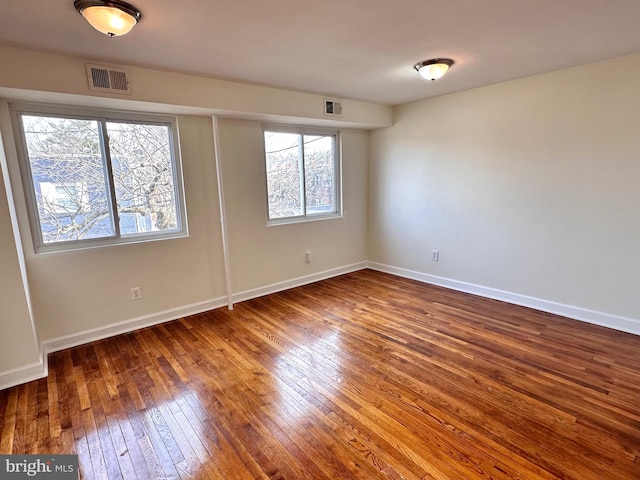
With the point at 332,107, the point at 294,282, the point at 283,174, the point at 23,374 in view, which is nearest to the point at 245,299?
the point at 294,282

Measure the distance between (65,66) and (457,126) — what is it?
3.73 metres

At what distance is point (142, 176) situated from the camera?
10.4ft

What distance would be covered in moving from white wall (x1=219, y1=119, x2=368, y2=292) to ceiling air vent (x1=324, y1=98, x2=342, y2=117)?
26.8 inches

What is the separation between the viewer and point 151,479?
1.56 m

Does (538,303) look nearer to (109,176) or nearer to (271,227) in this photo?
(271,227)

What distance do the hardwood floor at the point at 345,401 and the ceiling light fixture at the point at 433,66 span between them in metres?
2.24

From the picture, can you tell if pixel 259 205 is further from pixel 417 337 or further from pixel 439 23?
pixel 439 23

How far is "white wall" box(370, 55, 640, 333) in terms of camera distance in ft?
9.30

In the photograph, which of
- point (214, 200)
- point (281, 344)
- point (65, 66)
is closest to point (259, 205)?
point (214, 200)

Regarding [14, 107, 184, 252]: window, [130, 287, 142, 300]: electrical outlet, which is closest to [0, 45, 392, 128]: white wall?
[14, 107, 184, 252]: window

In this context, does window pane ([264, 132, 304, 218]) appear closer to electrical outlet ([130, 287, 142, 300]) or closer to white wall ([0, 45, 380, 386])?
white wall ([0, 45, 380, 386])

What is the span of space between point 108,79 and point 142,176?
0.91 m

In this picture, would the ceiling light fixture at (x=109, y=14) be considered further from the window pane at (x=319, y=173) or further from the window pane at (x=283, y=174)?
the window pane at (x=319, y=173)

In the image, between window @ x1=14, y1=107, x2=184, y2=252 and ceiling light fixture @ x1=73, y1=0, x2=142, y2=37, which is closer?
ceiling light fixture @ x1=73, y1=0, x2=142, y2=37
